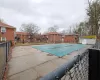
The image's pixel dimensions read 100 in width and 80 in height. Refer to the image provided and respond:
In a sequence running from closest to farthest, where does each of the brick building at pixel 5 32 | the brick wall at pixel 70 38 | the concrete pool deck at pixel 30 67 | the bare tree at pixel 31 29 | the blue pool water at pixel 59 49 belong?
1. the concrete pool deck at pixel 30 67
2. the blue pool water at pixel 59 49
3. the brick building at pixel 5 32
4. the bare tree at pixel 31 29
5. the brick wall at pixel 70 38

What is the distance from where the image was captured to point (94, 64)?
4.95 feet

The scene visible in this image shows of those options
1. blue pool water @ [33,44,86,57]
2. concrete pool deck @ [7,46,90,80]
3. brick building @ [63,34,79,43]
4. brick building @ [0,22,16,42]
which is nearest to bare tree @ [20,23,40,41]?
brick building @ [63,34,79,43]

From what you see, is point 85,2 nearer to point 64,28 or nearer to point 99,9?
point 99,9

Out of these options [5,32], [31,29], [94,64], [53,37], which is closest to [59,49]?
[5,32]

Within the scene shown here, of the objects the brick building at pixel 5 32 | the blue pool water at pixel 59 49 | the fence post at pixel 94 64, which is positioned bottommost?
the blue pool water at pixel 59 49

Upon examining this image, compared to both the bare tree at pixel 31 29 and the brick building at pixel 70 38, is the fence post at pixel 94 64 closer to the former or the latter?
the bare tree at pixel 31 29

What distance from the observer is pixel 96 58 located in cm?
149

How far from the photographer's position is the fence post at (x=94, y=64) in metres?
1.47

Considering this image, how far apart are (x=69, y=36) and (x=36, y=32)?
45.6ft

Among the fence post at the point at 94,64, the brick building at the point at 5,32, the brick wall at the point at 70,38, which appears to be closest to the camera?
the fence post at the point at 94,64

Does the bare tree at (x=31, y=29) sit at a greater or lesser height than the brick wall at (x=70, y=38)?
greater

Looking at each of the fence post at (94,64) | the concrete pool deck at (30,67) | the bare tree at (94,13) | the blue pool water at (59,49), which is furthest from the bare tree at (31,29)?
the fence post at (94,64)

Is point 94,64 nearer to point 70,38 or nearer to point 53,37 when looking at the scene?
point 53,37

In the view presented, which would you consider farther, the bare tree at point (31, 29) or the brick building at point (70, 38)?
the brick building at point (70, 38)
